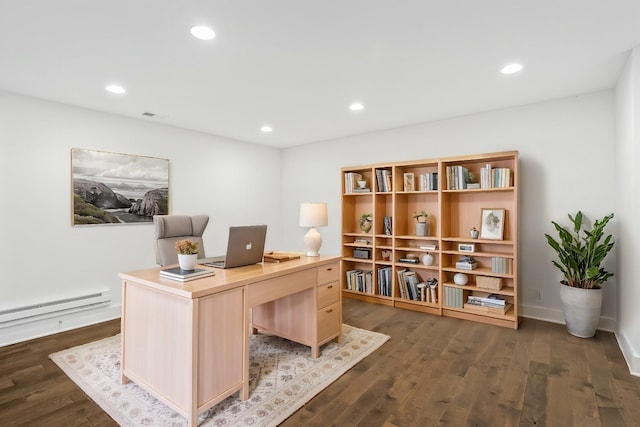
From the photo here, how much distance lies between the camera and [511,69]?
266 centimetres

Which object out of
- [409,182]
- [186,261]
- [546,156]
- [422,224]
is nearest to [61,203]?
[186,261]

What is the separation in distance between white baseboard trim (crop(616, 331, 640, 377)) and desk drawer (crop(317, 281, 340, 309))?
220 centimetres

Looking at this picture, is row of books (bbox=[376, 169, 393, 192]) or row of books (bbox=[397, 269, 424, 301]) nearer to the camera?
row of books (bbox=[397, 269, 424, 301])

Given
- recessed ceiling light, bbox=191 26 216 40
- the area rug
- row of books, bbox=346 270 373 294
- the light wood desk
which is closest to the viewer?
the light wood desk

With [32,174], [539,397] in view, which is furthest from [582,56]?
[32,174]

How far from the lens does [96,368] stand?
2.50 metres

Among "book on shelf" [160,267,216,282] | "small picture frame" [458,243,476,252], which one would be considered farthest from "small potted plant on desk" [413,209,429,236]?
"book on shelf" [160,267,216,282]

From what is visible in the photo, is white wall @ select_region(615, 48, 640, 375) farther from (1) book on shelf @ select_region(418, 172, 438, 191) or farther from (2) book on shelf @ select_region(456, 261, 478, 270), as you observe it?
(1) book on shelf @ select_region(418, 172, 438, 191)

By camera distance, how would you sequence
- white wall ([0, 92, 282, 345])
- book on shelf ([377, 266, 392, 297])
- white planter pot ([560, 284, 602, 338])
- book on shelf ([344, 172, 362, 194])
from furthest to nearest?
book on shelf ([344, 172, 362, 194]), book on shelf ([377, 266, 392, 297]), white wall ([0, 92, 282, 345]), white planter pot ([560, 284, 602, 338])

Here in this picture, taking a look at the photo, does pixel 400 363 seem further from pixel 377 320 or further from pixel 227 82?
pixel 227 82

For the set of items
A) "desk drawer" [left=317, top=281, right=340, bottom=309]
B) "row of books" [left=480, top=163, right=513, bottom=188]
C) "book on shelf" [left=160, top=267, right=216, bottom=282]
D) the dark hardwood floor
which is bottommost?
the dark hardwood floor

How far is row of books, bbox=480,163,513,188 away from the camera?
3.42 metres

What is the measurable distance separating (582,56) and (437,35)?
1239mm

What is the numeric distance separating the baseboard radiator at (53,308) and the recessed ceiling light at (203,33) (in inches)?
116
